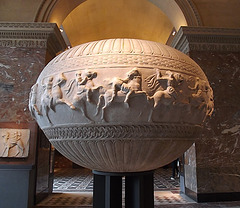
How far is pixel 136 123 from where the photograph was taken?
180cm

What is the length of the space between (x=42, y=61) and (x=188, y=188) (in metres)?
5.20

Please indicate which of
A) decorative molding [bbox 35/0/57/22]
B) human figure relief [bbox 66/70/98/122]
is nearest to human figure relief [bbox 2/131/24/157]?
decorative molding [bbox 35/0/57/22]

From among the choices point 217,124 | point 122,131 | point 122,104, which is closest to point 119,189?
point 122,131

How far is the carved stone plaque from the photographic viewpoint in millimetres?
5363

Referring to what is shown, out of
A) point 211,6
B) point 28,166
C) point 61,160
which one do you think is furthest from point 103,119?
point 61,160

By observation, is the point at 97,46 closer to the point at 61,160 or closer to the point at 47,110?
the point at 47,110

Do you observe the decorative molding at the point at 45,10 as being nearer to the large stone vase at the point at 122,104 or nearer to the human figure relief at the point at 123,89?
the large stone vase at the point at 122,104

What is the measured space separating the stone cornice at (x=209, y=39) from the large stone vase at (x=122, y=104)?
4.59 meters

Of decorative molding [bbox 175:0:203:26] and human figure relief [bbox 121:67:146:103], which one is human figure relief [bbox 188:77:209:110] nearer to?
human figure relief [bbox 121:67:146:103]

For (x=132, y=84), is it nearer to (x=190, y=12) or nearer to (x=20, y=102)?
(x=20, y=102)

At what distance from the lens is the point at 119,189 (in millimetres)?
2268

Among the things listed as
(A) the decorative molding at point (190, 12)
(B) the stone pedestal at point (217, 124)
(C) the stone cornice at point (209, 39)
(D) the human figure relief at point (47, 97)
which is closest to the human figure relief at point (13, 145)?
(D) the human figure relief at point (47, 97)

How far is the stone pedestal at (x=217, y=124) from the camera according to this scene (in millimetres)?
5602

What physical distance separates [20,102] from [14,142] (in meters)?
1.02
